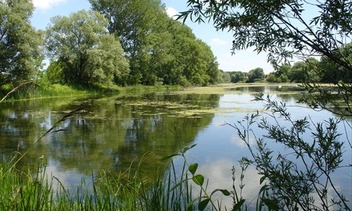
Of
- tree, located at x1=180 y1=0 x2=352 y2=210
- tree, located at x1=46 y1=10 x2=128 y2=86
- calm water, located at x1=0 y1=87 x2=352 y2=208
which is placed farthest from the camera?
tree, located at x1=46 y1=10 x2=128 y2=86

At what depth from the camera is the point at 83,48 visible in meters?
27.3

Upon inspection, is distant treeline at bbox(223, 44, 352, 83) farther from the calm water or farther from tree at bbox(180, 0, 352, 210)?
the calm water

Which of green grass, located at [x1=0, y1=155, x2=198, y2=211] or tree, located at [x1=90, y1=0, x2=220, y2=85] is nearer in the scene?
green grass, located at [x1=0, y1=155, x2=198, y2=211]

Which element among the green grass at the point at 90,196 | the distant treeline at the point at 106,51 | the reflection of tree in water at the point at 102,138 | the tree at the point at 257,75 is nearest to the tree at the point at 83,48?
the distant treeline at the point at 106,51

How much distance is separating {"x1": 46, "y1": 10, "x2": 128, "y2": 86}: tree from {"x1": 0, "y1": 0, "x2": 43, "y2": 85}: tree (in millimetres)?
6118

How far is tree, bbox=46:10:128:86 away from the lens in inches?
1068

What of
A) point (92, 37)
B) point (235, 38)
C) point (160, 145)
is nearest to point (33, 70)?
point (92, 37)

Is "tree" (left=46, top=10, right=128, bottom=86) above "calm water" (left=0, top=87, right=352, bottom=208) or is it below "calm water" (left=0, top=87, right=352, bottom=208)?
above

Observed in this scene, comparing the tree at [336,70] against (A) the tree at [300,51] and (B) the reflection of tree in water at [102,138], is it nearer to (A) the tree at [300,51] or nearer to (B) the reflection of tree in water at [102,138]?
(A) the tree at [300,51]

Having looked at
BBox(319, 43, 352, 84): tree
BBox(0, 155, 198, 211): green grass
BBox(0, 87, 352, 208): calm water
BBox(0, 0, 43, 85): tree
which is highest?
BBox(0, 0, 43, 85): tree

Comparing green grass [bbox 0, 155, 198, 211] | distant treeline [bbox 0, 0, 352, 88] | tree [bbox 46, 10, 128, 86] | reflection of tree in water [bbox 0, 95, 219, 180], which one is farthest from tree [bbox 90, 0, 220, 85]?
green grass [bbox 0, 155, 198, 211]

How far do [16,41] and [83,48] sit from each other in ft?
23.7

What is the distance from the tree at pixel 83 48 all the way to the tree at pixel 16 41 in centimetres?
612

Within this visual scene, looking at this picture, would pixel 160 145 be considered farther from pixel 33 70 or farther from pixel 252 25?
pixel 33 70
